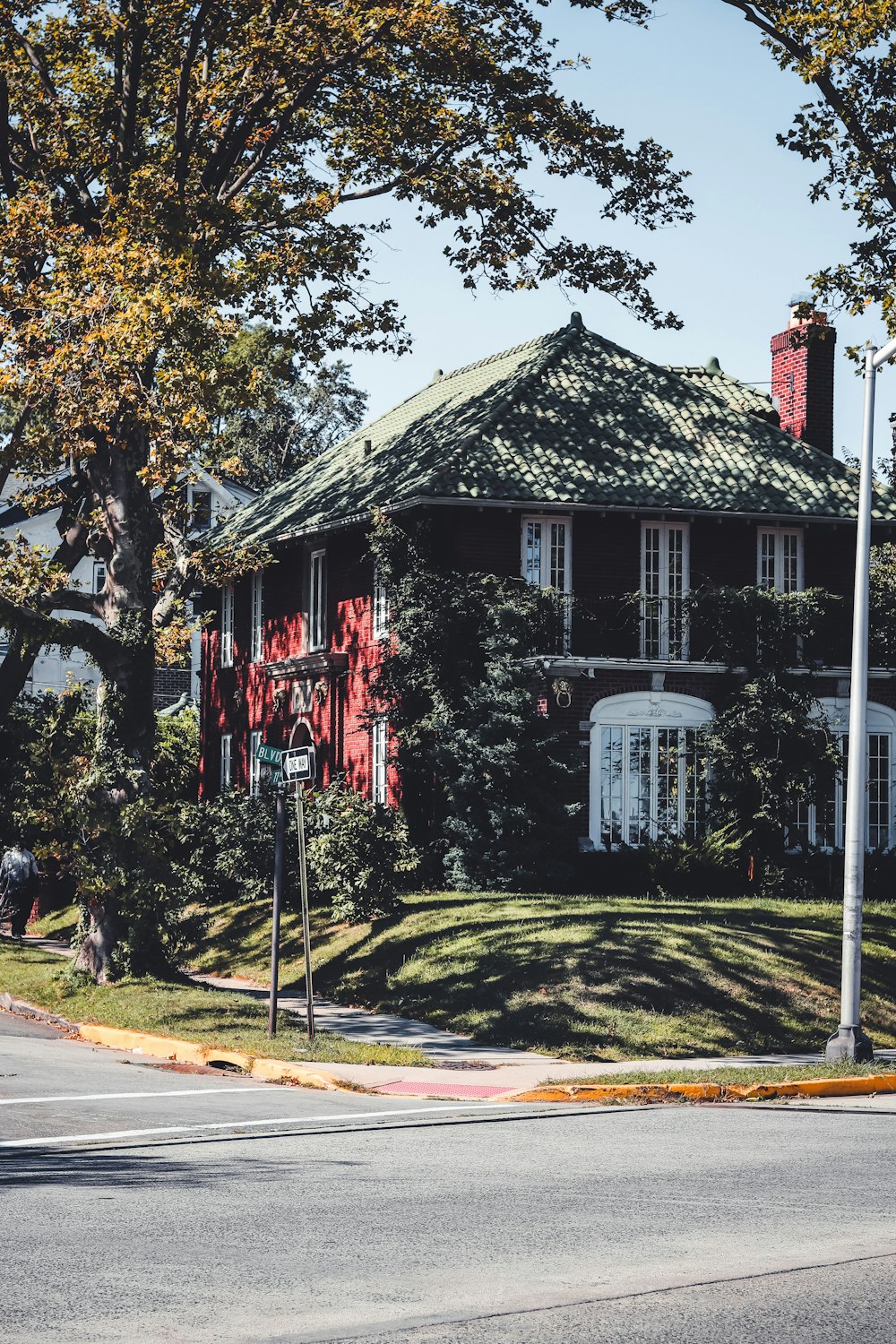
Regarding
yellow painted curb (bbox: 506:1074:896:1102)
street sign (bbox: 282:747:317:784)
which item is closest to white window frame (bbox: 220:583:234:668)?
street sign (bbox: 282:747:317:784)

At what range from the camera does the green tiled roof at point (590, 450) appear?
3081 cm

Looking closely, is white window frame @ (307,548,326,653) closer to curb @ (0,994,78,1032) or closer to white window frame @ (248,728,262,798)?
white window frame @ (248,728,262,798)

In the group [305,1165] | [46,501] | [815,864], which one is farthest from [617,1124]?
[46,501]

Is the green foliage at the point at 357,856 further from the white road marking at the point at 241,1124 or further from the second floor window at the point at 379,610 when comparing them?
the white road marking at the point at 241,1124

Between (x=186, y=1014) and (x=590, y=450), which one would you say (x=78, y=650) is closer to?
(x=590, y=450)

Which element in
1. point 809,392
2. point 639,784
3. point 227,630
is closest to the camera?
point 639,784

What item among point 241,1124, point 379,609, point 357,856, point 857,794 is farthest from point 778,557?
point 241,1124

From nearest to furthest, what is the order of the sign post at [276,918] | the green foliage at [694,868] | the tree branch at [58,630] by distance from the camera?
the sign post at [276,918] → the tree branch at [58,630] → the green foliage at [694,868]

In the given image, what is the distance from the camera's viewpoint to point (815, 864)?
30250 millimetres

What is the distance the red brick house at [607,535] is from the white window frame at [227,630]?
10.2 feet

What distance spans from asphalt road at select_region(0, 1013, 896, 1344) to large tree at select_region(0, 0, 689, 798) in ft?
31.0

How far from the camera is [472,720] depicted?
Result: 28.8 m

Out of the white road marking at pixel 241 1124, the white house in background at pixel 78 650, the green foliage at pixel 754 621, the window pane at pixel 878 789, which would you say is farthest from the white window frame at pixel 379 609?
the white house in background at pixel 78 650

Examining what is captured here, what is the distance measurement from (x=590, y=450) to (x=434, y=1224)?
80.2ft
